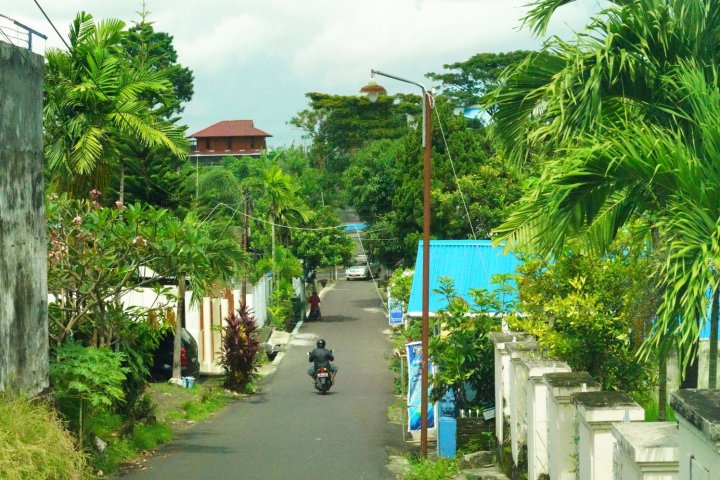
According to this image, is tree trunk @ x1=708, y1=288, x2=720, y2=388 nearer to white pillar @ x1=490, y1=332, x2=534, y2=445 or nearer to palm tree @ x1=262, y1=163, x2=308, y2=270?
white pillar @ x1=490, y1=332, x2=534, y2=445

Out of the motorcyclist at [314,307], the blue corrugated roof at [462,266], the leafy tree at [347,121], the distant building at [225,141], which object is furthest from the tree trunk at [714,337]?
the distant building at [225,141]

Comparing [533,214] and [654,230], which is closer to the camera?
[533,214]

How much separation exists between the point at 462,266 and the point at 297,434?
7750 millimetres

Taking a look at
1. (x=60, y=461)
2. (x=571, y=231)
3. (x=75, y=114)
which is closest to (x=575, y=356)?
(x=571, y=231)

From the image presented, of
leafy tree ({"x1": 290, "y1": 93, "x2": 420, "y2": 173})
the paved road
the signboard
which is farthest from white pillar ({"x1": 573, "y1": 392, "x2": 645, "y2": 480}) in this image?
leafy tree ({"x1": 290, "y1": 93, "x2": 420, "y2": 173})

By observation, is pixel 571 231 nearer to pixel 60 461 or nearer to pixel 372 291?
pixel 60 461

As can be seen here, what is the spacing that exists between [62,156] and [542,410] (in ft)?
32.9

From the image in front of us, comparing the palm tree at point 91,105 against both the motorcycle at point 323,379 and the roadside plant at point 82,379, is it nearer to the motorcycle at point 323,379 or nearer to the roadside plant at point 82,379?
the roadside plant at point 82,379

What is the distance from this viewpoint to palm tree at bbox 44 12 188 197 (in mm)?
16906

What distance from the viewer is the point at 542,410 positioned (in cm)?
1099

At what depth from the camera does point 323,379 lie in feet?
86.6

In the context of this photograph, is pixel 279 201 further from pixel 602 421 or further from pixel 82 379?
pixel 602 421

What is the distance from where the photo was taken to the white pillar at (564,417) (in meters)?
9.41

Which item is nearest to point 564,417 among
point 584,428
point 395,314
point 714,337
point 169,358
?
point 584,428
